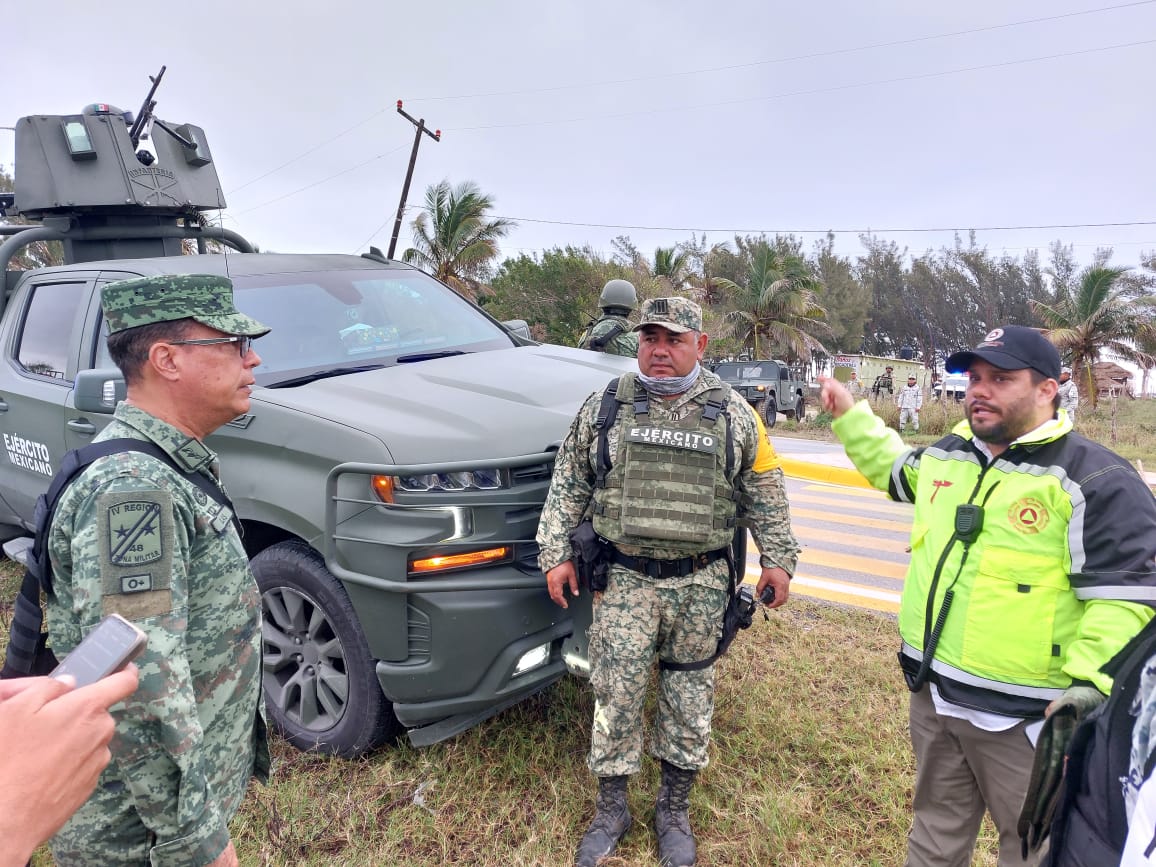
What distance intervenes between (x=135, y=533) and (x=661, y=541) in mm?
1597

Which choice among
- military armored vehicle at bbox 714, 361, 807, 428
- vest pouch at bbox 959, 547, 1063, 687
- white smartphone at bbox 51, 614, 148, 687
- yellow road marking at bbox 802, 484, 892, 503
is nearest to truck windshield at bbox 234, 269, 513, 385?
white smartphone at bbox 51, 614, 148, 687

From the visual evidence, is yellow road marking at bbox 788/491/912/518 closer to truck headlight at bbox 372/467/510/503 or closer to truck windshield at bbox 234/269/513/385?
truck windshield at bbox 234/269/513/385

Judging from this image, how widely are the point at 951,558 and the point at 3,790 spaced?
6.80ft

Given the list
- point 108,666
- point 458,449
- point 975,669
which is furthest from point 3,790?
point 975,669

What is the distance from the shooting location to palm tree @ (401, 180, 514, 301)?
23.5 metres

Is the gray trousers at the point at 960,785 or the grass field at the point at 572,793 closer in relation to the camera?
the gray trousers at the point at 960,785

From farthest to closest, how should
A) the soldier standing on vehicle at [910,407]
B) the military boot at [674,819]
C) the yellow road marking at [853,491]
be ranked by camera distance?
the soldier standing on vehicle at [910,407]
the yellow road marking at [853,491]
the military boot at [674,819]

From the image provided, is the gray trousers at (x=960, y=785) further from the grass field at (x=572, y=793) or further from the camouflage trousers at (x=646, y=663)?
the camouflage trousers at (x=646, y=663)

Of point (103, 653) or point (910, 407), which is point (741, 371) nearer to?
point (910, 407)

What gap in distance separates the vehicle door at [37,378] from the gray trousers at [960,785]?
3.74 m

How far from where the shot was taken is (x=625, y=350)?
4992 mm

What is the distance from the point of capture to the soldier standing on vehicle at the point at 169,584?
1396 mm

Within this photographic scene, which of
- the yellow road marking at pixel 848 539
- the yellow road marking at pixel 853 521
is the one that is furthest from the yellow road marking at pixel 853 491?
the yellow road marking at pixel 848 539

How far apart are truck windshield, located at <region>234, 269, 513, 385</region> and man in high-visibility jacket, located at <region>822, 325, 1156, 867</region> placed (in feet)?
7.49
